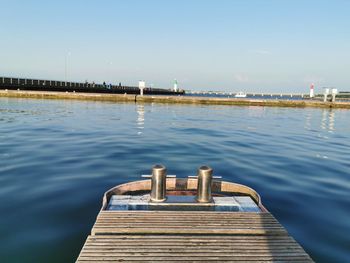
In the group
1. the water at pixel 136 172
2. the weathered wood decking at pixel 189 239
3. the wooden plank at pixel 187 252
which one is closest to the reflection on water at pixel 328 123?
the water at pixel 136 172

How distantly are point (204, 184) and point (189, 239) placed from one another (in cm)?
180

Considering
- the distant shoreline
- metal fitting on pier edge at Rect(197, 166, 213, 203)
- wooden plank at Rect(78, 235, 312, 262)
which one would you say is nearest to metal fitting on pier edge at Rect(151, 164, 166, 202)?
metal fitting on pier edge at Rect(197, 166, 213, 203)

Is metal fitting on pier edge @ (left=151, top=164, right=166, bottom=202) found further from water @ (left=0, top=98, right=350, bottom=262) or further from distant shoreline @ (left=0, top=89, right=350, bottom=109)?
distant shoreline @ (left=0, top=89, right=350, bottom=109)

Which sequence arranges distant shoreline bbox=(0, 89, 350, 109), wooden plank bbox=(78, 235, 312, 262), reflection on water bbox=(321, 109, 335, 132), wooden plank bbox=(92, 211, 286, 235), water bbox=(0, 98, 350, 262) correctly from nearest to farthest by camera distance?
wooden plank bbox=(78, 235, 312, 262) → wooden plank bbox=(92, 211, 286, 235) → water bbox=(0, 98, 350, 262) → reflection on water bbox=(321, 109, 335, 132) → distant shoreline bbox=(0, 89, 350, 109)

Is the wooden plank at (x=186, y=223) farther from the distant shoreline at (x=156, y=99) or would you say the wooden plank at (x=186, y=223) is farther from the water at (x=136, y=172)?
the distant shoreline at (x=156, y=99)

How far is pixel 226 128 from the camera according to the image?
20.0m

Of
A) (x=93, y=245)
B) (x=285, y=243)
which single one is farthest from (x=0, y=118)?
(x=285, y=243)

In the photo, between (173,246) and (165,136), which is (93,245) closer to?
(173,246)

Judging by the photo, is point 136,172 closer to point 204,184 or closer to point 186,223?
point 204,184

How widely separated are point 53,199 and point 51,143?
23.0 ft

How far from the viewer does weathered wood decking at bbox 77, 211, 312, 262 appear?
12.3ft

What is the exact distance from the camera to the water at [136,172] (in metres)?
5.05

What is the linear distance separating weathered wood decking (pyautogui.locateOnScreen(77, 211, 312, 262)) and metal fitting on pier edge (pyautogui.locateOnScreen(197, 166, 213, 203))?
2.78 feet

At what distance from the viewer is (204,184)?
231 inches
